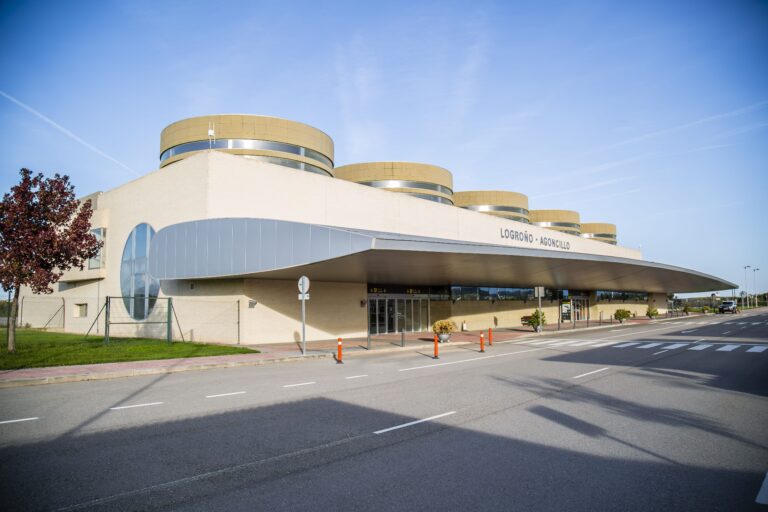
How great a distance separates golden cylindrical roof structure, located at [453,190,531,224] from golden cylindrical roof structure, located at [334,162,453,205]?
55.0ft

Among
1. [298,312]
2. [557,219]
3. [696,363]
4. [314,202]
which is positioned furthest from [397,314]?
[557,219]

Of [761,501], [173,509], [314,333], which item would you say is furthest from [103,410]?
[314,333]

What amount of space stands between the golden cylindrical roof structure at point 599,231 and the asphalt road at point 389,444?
10461 centimetres

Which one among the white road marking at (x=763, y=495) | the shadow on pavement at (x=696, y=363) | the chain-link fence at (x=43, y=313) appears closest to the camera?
the white road marking at (x=763, y=495)

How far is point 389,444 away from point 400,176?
49.4 meters

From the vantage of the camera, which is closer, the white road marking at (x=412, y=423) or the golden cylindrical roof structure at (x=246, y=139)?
the white road marking at (x=412, y=423)

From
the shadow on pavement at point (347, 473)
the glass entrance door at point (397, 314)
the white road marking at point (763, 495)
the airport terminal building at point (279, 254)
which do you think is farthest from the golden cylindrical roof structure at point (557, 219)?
the white road marking at point (763, 495)

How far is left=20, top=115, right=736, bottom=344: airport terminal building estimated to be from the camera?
2050cm

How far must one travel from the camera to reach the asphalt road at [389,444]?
16.5ft

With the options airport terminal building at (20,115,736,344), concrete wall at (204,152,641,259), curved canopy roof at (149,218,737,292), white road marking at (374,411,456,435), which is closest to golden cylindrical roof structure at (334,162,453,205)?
airport terminal building at (20,115,736,344)

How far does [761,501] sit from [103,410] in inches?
402

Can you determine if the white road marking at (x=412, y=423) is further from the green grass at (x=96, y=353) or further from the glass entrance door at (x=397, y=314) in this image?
the glass entrance door at (x=397, y=314)

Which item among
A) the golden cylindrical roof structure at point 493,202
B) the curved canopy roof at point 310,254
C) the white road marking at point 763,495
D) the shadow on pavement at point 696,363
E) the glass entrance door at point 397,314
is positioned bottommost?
the shadow on pavement at point 696,363

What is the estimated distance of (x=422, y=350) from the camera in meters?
22.6
